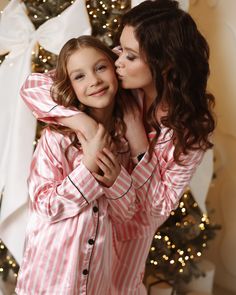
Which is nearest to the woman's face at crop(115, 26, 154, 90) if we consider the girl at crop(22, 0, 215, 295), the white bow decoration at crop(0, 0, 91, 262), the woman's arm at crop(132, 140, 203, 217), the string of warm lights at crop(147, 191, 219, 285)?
the girl at crop(22, 0, 215, 295)

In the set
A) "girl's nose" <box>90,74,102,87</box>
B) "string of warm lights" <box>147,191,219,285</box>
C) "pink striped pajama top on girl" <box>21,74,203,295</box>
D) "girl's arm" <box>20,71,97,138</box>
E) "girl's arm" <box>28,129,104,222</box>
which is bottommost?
"string of warm lights" <box>147,191,219,285</box>

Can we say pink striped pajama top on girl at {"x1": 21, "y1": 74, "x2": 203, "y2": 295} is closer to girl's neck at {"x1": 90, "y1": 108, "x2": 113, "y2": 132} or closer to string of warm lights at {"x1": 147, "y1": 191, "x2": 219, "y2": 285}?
girl's neck at {"x1": 90, "y1": 108, "x2": 113, "y2": 132}

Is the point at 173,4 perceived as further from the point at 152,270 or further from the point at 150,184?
the point at 152,270

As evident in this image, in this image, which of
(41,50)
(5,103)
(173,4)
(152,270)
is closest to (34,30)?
(41,50)

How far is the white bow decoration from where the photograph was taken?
2.01 metres

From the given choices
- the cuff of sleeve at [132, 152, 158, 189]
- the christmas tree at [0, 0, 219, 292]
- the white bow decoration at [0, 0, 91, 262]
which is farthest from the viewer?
the christmas tree at [0, 0, 219, 292]

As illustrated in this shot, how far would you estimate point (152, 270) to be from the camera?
267cm

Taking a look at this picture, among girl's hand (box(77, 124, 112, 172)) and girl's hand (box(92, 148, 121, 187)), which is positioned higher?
girl's hand (box(77, 124, 112, 172))

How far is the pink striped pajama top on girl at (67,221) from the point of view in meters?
1.32

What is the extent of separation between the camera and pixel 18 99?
205cm

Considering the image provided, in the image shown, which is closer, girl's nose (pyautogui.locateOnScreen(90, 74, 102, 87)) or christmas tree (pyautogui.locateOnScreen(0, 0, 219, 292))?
girl's nose (pyautogui.locateOnScreen(90, 74, 102, 87))

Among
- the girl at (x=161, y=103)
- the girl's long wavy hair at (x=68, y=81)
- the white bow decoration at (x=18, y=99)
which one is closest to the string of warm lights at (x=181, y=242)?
the white bow decoration at (x=18, y=99)

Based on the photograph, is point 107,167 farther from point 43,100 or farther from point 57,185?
point 43,100

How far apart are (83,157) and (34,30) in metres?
0.98
